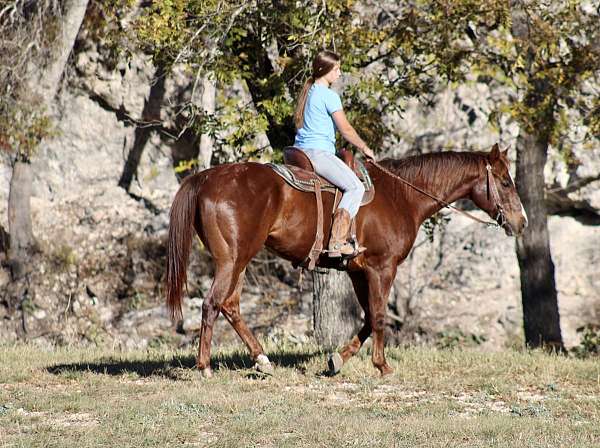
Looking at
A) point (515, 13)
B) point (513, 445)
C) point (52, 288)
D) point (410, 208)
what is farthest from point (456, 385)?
point (52, 288)

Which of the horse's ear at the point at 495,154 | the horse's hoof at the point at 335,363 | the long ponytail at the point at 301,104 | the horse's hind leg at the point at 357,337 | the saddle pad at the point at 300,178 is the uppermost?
the long ponytail at the point at 301,104

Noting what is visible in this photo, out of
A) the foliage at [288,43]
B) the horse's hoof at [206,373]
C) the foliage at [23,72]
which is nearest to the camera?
the horse's hoof at [206,373]

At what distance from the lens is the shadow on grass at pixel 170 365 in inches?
367

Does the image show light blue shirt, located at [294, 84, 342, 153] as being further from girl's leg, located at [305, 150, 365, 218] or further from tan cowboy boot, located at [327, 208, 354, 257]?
tan cowboy boot, located at [327, 208, 354, 257]

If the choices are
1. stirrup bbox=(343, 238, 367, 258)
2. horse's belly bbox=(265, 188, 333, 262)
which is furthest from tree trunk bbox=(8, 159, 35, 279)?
stirrup bbox=(343, 238, 367, 258)

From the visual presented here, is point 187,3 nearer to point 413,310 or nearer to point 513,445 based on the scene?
point 513,445

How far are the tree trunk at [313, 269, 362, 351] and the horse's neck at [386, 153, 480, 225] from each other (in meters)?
2.87

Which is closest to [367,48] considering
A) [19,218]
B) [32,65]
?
[32,65]

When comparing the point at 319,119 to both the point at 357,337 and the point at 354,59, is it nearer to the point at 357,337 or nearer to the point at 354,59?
the point at 357,337

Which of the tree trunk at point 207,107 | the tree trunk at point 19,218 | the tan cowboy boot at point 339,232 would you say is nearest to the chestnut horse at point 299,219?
the tan cowboy boot at point 339,232

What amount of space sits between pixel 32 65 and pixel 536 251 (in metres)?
9.63

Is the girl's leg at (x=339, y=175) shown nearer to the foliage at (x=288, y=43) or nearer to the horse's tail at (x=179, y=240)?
the horse's tail at (x=179, y=240)

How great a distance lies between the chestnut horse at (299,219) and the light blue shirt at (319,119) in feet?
1.68

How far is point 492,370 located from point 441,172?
2210mm
